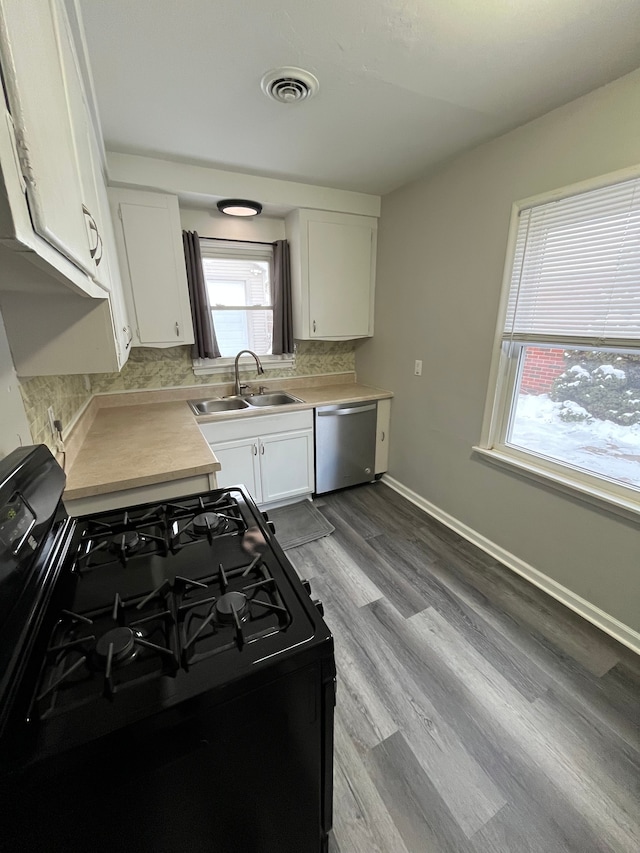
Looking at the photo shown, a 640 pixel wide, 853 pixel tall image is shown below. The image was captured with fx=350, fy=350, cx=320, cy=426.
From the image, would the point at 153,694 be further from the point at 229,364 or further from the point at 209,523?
the point at 229,364

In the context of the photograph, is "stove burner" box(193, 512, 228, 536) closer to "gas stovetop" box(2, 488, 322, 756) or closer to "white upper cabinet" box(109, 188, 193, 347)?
"gas stovetop" box(2, 488, 322, 756)

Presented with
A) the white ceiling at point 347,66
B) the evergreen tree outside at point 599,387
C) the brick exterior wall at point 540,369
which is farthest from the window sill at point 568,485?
the white ceiling at point 347,66

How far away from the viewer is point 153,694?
588 mm

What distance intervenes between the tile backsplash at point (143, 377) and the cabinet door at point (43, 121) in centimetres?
71

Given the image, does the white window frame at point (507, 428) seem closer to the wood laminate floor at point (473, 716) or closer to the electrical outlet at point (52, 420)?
the wood laminate floor at point (473, 716)

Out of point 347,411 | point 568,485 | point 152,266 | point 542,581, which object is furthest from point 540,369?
point 152,266

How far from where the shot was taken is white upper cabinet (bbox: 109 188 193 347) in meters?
2.21

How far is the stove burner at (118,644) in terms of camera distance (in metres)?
0.65

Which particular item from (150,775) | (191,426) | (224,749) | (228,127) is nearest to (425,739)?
(224,749)

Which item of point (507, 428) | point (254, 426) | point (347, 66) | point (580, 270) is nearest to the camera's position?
point (347, 66)

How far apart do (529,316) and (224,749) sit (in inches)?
86.9

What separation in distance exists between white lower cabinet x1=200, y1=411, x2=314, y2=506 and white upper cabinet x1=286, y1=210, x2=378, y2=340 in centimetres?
81

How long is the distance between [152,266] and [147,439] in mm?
1228

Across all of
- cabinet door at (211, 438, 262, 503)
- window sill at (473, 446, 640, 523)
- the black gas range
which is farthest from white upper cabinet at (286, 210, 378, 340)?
the black gas range
